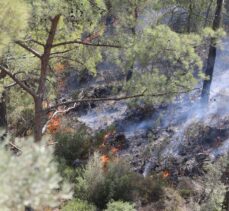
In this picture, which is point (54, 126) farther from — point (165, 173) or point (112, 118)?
point (165, 173)

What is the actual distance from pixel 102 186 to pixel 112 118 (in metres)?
5.90

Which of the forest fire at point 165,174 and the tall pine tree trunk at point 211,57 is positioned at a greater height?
the tall pine tree trunk at point 211,57

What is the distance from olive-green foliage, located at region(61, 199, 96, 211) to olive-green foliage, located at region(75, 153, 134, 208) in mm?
383

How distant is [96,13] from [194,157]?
5.40 meters

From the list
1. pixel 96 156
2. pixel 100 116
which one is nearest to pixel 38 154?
pixel 96 156

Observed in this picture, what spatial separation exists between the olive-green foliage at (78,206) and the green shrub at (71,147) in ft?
9.08

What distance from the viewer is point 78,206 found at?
9.09 metres

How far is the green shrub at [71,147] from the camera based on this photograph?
12289 millimetres

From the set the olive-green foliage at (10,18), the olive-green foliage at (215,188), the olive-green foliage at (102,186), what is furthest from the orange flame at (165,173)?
the olive-green foliage at (10,18)

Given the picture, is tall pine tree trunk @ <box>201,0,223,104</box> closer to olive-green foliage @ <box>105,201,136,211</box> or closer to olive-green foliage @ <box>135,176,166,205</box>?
olive-green foliage @ <box>135,176,166,205</box>

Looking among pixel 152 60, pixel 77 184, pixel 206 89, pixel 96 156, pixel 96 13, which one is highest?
pixel 96 13

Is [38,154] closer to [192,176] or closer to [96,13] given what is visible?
[96,13]

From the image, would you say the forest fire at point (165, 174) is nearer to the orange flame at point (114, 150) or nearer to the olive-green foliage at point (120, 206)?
the orange flame at point (114, 150)

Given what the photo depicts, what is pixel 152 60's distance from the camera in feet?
25.3
